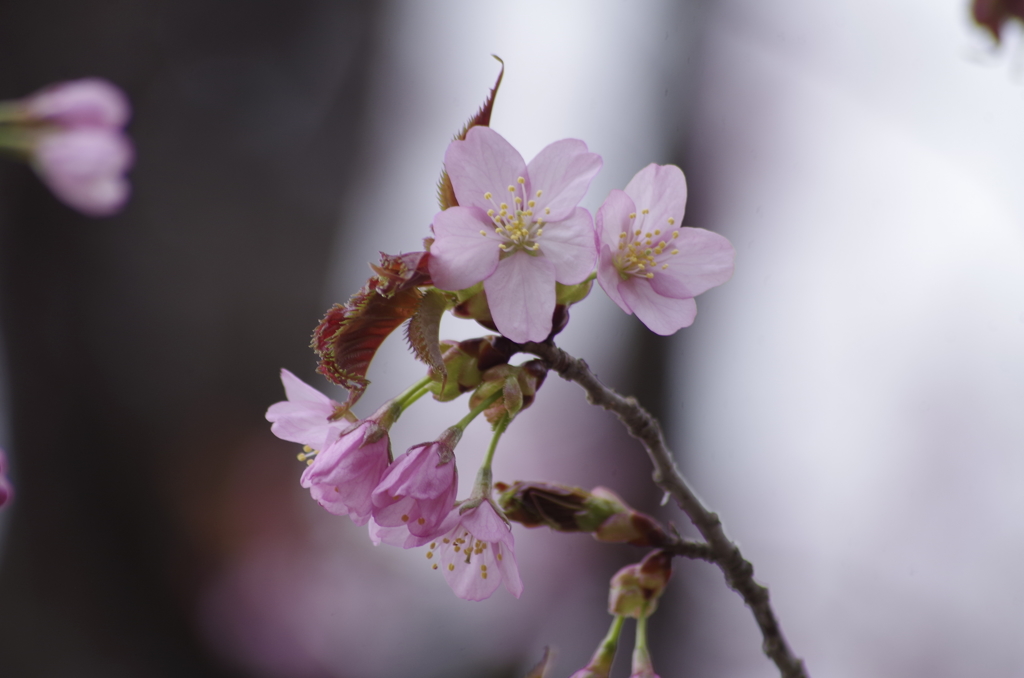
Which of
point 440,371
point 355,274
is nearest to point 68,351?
point 355,274

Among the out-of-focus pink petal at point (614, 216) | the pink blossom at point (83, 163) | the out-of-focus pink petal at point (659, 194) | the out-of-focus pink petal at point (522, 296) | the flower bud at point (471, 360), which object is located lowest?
the pink blossom at point (83, 163)

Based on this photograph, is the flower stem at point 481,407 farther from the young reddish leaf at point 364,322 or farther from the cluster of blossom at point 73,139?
the cluster of blossom at point 73,139

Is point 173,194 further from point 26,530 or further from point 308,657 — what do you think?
point 308,657

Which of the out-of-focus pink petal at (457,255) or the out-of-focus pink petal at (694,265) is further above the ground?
the out-of-focus pink petal at (694,265)

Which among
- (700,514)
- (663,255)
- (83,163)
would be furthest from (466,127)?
(83,163)

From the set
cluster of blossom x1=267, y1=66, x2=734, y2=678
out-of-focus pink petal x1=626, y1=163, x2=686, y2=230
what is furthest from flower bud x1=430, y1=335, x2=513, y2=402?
out-of-focus pink petal x1=626, y1=163, x2=686, y2=230

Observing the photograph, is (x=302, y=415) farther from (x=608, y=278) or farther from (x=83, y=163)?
(x=83, y=163)

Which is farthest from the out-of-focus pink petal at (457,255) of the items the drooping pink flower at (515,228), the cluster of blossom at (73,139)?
the cluster of blossom at (73,139)
